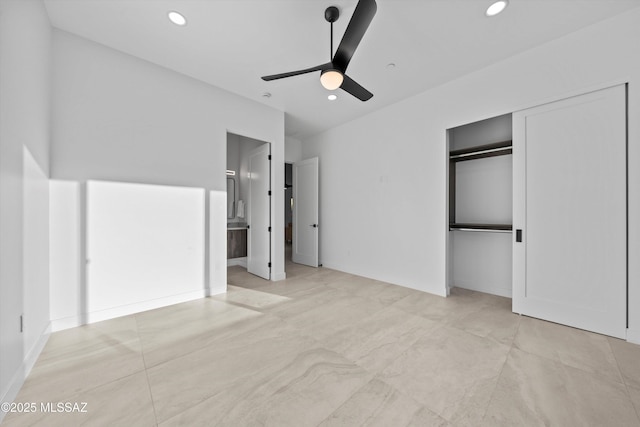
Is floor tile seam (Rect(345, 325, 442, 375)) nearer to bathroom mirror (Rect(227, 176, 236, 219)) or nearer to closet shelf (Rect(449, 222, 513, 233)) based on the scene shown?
closet shelf (Rect(449, 222, 513, 233))

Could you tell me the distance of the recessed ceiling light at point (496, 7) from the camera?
7.62 ft

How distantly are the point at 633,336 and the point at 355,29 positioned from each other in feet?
12.5

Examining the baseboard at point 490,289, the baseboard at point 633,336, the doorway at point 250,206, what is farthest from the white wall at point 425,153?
the doorway at point 250,206

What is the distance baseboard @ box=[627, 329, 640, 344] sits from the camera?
238cm

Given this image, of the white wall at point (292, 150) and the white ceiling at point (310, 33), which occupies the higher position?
the white ceiling at point (310, 33)

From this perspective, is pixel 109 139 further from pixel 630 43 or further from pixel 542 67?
pixel 630 43

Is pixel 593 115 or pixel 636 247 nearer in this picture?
pixel 636 247

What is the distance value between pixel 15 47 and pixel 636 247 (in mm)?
5517

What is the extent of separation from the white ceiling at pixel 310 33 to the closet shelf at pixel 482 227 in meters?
2.20

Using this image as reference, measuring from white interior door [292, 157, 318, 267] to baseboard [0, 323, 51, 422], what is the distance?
170 inches

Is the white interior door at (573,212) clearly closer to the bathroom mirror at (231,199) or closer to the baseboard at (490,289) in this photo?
the baseboard at (490,289)

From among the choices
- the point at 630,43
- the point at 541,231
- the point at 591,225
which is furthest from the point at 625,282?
the point at 630,43

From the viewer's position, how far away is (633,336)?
2400mm

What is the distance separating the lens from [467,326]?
2.78 m
